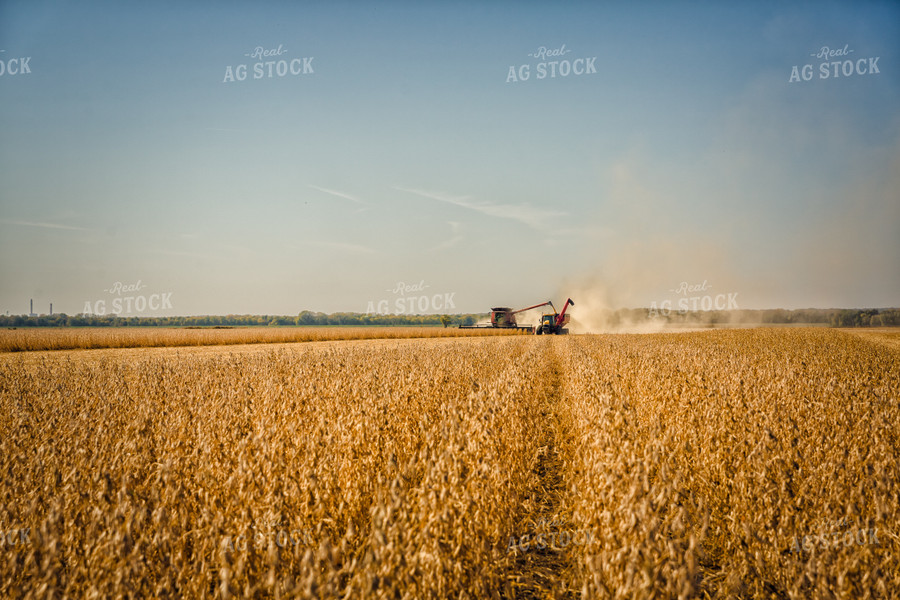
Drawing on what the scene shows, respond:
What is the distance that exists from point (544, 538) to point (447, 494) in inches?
77.9

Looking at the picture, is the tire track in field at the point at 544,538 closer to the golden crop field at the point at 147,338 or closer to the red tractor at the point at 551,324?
the golden crop field at the point at 147,338

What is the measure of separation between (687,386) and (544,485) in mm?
3386

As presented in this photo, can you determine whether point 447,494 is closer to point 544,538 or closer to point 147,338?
point 544,538

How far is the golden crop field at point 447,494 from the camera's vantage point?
2.30 m

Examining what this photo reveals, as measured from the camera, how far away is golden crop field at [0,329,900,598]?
7.54ft

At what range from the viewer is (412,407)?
6340mm

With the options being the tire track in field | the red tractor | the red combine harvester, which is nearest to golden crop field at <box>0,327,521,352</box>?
the red combine harvester

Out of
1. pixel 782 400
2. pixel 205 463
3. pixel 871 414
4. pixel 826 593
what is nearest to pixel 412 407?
pixel 205 463

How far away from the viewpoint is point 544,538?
4438 millimetres

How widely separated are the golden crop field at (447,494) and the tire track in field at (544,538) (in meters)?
0.03

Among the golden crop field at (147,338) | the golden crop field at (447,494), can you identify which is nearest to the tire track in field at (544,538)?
the golden crop field at (447,494)

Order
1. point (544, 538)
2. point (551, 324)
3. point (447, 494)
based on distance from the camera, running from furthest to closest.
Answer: point (551, 324) < point (544, 538) < point (447, 494)

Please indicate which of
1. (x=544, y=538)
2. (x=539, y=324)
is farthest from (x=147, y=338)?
(x=544, y=538)

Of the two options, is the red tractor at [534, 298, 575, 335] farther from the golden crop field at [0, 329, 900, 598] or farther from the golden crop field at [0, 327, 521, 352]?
the golden crop field at [0, 329, 900, 598]
